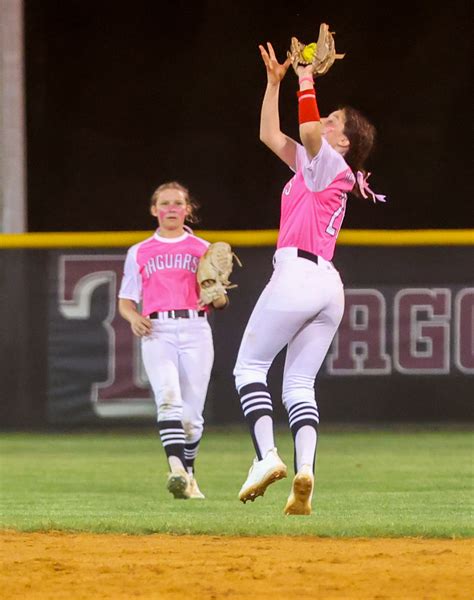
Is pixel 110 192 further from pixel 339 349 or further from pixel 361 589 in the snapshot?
pixel 361 589

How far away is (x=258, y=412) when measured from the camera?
6086 mm

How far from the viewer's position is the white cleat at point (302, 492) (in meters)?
5.81

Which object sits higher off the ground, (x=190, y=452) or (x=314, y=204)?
(x=314, y=204)

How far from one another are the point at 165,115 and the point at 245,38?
4.49 ft

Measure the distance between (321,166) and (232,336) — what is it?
4859mm

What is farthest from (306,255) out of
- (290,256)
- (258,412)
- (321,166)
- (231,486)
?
(231,486)

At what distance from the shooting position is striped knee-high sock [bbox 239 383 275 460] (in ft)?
19.9

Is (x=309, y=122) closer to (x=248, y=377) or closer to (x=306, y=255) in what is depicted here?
(x=306, y=255)

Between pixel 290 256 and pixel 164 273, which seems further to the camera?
pixel 164 273

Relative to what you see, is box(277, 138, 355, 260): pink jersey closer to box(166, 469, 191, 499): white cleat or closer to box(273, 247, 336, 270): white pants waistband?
box(273, 247, 336, 270): white pants waistband

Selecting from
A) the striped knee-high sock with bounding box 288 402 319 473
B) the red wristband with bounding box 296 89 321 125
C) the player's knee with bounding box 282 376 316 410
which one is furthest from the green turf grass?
the red wristband with bounding box 296 89 321 125

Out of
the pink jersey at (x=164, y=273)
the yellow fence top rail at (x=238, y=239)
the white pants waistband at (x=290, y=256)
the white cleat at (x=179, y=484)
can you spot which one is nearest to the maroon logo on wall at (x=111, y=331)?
the yellow fence top rail at (x=238, y=239)

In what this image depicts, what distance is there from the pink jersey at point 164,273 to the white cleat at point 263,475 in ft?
5.76

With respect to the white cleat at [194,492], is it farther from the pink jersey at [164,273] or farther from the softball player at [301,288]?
the softball player at [301,288]
